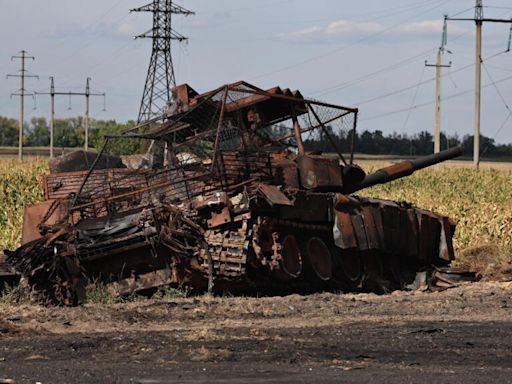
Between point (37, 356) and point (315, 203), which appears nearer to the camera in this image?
point (37, 356)

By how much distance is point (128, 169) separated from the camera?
16.9m

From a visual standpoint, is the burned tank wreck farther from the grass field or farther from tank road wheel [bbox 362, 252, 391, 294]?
the grass field

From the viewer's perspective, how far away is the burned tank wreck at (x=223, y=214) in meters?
14.8

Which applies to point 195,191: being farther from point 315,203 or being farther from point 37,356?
point 37,356

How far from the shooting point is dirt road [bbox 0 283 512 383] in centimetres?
786

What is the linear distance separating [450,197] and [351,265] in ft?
45.6

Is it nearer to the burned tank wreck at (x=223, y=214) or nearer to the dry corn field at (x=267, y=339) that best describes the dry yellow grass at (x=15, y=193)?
the burned tank wreck at (x=223, y=214)

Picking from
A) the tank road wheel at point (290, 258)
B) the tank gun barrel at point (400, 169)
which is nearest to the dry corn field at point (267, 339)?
the tank road wheel at point (290, 258)

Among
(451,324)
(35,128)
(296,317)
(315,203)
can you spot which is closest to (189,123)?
(315,203)

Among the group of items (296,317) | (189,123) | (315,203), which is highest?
(189,123)

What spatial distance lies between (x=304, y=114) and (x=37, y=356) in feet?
30.7

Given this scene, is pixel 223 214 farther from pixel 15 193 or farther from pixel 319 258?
pixel 15 193

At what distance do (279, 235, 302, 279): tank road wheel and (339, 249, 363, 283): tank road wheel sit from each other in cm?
145

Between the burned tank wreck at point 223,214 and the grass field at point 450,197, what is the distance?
5347 millimetres
